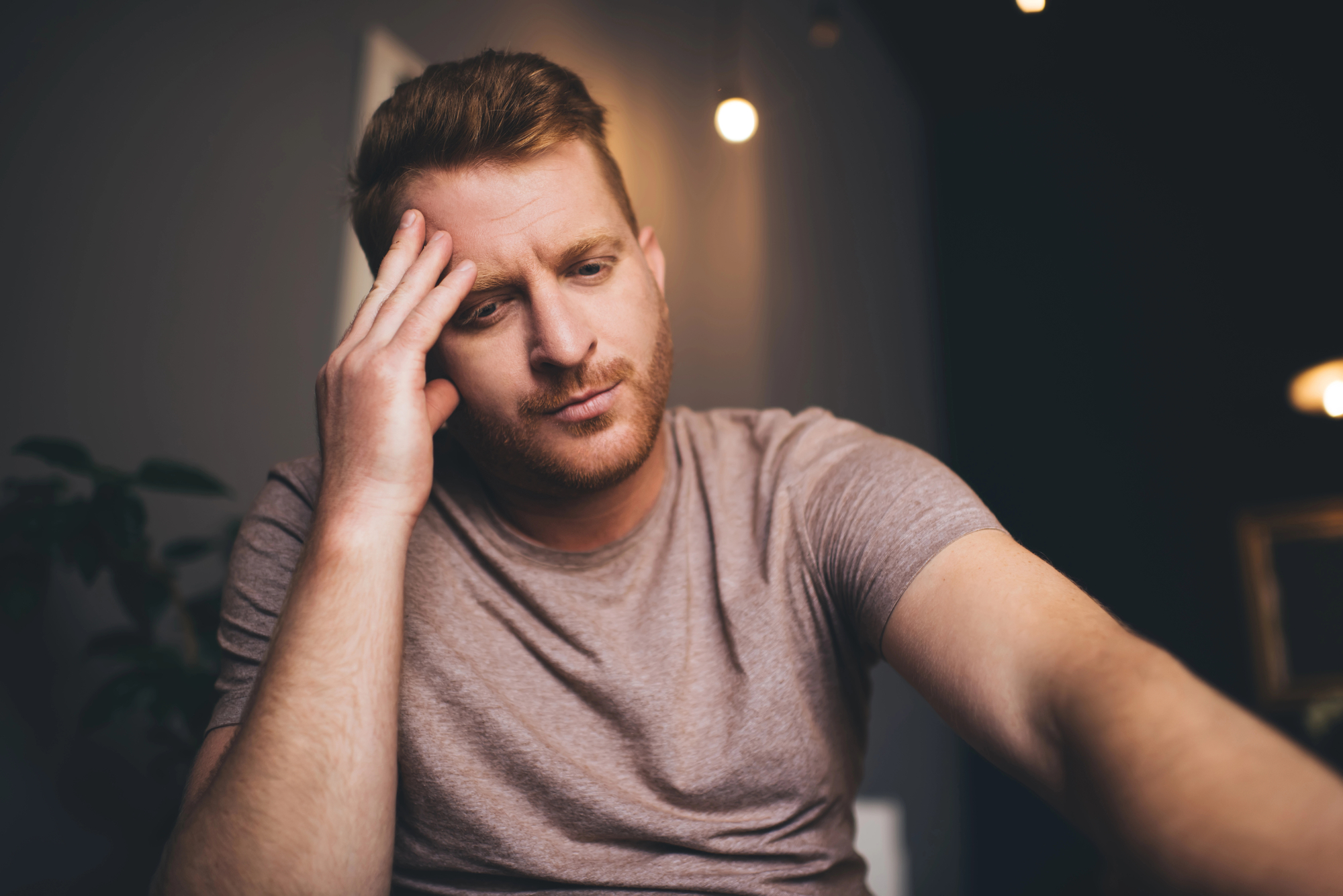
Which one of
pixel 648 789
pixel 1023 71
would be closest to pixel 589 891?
pixel 648 789

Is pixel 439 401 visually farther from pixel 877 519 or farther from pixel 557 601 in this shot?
pixel 877 519

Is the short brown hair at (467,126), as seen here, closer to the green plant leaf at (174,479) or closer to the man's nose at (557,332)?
the man's nose at (557,332)

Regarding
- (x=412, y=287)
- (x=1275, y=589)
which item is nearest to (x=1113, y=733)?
(x=412, y=287)

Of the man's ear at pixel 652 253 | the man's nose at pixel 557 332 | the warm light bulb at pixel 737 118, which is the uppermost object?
the warm light bulb at pixel 737 118

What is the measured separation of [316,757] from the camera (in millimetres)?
830

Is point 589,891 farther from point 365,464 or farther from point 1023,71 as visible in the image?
point 1023,71

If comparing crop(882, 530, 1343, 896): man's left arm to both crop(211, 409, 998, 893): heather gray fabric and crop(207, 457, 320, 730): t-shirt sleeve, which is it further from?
crop(207, 457, 320, 730): t-shirt sleeve

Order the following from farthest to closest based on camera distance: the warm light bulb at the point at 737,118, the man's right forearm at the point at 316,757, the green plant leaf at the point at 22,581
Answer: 1. the warm light bulb at the point at 737,118
2. the green plant leaf at the point at 22,581
3. the man's right forearm at the point at 316,757

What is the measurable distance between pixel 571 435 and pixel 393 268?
0.35 meters

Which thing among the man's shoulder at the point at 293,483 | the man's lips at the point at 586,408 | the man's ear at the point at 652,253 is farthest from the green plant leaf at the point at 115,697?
the man's ear at the point at 652,253

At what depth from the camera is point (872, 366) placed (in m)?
3.13

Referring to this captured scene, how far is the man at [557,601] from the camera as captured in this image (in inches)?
32.0

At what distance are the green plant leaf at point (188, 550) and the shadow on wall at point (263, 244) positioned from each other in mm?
222

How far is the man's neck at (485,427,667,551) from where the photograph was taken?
1.16 meters
